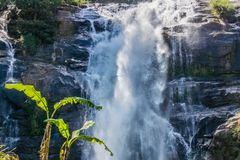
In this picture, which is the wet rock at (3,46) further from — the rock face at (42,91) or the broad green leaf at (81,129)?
the broad green leaf at (81,129)

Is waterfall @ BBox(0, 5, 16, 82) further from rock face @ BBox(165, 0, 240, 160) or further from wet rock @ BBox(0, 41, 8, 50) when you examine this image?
rock face @ BBox(165, 0, 240, 160)

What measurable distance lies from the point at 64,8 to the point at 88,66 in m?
3.39

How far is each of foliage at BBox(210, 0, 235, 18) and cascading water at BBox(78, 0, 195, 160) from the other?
844 millimetres

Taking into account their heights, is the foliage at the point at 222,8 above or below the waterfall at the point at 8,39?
above

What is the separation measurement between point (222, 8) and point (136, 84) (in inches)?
167

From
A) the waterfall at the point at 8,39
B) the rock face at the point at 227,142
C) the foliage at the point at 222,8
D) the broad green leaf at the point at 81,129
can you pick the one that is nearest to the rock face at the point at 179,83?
the rock face at the point at 227,142

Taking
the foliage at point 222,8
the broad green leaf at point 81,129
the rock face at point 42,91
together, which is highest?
the foliage at point 222,8

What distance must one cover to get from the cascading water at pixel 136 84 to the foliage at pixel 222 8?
2.77 feet

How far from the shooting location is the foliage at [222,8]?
1759 cm

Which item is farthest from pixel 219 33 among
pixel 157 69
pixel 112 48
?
pixel 112 48

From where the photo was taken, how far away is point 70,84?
50.2ft

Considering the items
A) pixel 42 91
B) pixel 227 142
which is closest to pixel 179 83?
pixel 227 142

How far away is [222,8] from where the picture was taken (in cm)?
1761

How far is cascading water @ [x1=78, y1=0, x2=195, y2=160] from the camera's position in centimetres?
1509
